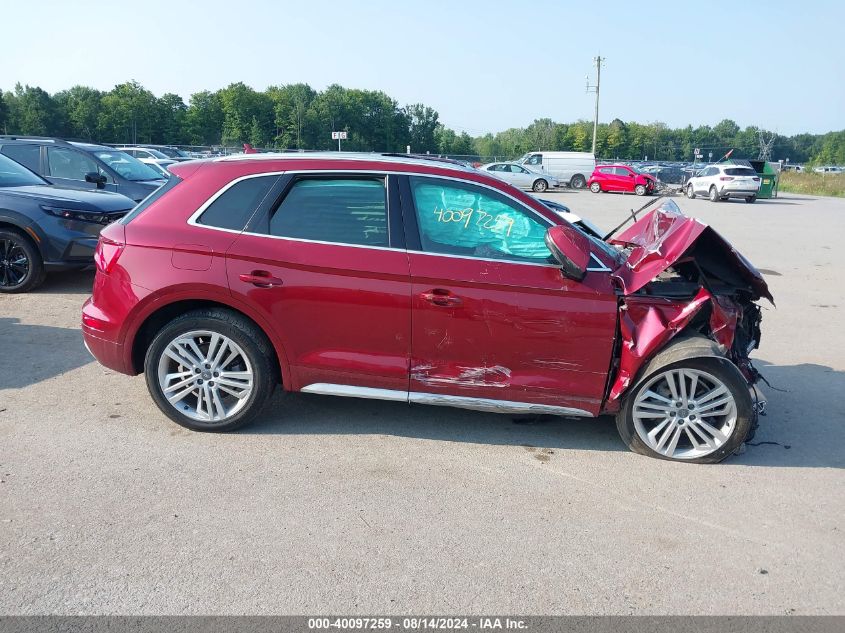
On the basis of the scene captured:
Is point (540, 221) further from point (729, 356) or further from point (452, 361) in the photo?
point (729, 356)

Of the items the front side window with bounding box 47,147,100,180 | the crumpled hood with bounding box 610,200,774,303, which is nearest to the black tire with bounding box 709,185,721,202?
the front side window with bounding box 47,147,100,180

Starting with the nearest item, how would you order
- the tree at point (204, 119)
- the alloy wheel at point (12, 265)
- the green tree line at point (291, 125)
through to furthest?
the alloy wheel at point (12, 265)
the green tree line at point (291, 125)
the tree at point (204, 119)

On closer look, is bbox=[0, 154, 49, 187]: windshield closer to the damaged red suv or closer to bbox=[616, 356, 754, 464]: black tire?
the damaged red suv

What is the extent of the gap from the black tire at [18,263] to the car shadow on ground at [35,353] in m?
1.14

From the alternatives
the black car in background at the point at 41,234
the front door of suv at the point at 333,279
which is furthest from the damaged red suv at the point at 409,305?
the black car in background at the point at 41,234

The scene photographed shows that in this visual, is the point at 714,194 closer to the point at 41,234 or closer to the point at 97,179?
the point at 97,179

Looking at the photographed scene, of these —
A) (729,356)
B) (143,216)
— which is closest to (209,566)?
(143,216)

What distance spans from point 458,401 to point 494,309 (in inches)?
25.3

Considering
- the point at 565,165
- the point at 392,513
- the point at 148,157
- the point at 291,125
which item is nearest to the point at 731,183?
the point at 565,165

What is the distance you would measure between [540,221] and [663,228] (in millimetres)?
1048

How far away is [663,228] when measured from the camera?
465cm

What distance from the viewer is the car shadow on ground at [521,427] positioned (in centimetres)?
439

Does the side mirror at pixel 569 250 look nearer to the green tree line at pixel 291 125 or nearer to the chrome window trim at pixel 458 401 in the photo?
the chrome window trim at pixel 458 401

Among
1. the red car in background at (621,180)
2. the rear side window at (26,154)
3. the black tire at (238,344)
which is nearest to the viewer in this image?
the black tire at (238,344)
